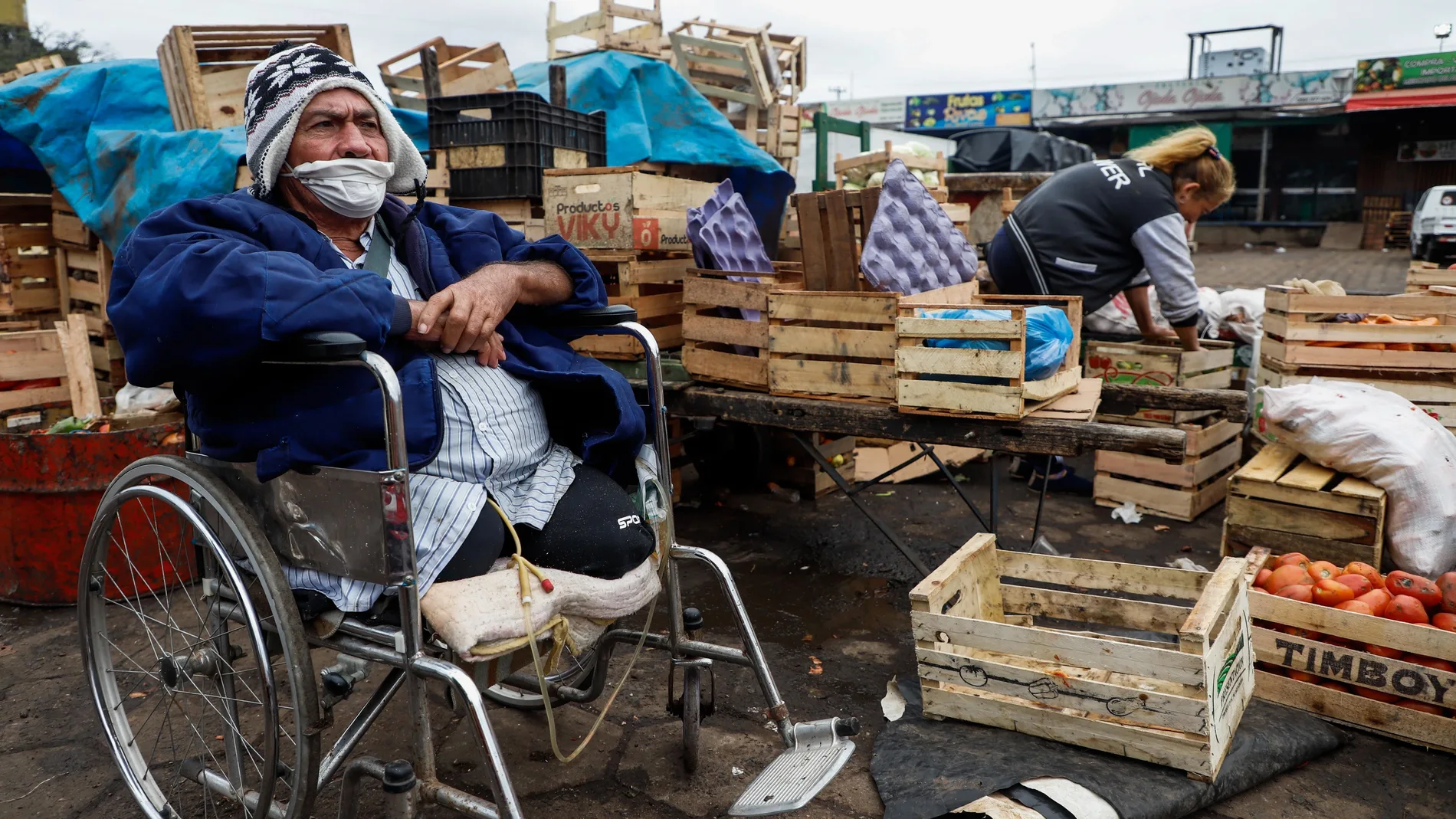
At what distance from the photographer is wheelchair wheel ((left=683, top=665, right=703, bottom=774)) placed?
2502 millimetres

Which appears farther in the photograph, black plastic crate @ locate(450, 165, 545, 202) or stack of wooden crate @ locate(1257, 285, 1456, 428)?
black plastic crate @ locate(450, 165, 545, 202)

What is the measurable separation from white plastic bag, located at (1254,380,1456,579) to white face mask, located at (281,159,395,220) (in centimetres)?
345

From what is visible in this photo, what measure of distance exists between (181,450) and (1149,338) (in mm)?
4875

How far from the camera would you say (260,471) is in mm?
1858

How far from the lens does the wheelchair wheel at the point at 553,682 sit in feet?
8.42

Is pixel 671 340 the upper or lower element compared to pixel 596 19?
lower

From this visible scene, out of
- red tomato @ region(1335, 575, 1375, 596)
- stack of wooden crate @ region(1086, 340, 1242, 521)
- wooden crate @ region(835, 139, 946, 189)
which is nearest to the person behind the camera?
red tomato @ region(1335, 575, 1375, 596)

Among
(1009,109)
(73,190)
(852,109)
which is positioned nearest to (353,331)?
(73,190)

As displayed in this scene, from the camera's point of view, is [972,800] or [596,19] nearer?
[972,800]

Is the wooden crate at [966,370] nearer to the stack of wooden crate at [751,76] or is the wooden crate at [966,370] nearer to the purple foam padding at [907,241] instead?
the purple foam padding at [907,241]

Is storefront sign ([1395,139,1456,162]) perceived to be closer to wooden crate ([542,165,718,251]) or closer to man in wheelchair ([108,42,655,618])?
wooden crate ([542,165,718,251])

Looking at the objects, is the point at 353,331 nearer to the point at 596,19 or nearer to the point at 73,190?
the point at 73,190

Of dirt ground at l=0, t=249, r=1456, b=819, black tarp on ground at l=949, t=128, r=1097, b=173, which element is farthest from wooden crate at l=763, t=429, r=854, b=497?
black tarp on ground at l=949, t=128, r=1097, b=173

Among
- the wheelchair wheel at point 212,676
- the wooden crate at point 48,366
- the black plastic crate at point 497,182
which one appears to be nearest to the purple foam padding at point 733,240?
the black plastic crate at point 497,182
